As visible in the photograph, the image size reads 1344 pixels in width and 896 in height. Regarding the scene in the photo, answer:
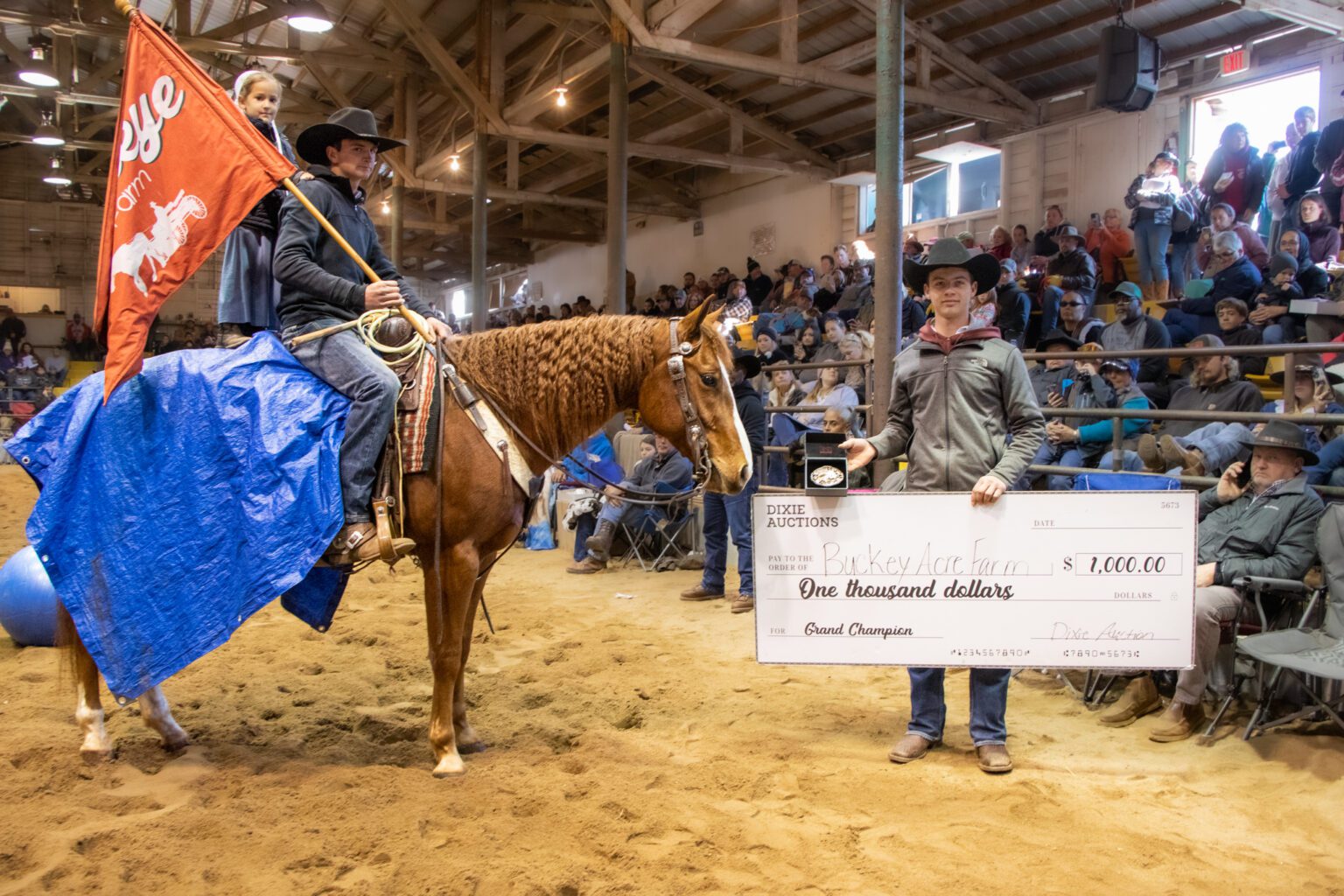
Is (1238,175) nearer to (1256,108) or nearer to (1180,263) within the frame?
(1180,263)

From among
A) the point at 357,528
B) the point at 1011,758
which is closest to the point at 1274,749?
the point at 1011,758

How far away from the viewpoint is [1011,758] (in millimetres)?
3584

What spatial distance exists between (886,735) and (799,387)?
5800mm

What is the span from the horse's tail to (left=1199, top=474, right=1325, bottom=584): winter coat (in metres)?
4.60

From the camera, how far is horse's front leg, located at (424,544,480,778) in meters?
3.40

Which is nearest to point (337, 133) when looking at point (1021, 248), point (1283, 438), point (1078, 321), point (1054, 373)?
point (1283, 438)

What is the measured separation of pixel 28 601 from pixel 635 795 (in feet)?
12.1

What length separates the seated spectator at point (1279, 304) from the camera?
271 inches

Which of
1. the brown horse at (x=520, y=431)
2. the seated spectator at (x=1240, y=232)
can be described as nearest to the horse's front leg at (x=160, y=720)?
the brown horse at (x=520, y=431)

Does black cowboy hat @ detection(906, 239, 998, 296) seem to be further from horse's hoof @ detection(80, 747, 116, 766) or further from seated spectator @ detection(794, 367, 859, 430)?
seated spectator @ detection(794, 367, 859, 430)

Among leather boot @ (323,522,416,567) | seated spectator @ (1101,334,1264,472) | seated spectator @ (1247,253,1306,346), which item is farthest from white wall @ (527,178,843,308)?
leather boot @ (323,522,416,567)

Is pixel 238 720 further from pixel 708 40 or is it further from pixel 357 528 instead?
pixel 708 40

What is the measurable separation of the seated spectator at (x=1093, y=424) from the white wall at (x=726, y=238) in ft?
32.8

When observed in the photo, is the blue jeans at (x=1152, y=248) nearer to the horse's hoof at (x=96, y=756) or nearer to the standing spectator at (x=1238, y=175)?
the standing spectator at (x=1238, y=175)
